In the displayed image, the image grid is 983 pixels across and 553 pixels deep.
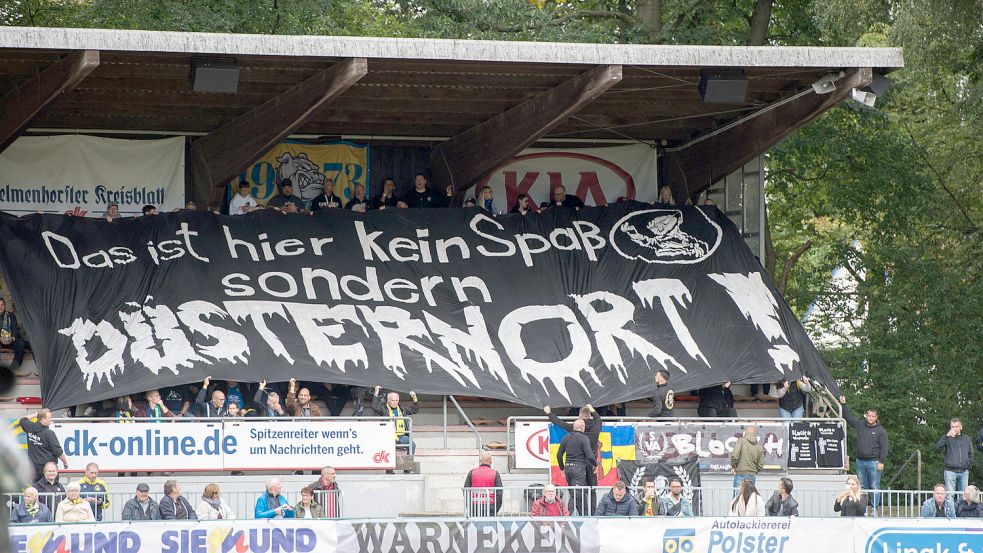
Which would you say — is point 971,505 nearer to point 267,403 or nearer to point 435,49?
point 435,49

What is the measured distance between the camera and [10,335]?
742 inches

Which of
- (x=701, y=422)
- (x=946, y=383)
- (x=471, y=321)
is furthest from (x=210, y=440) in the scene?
(x=946, y=383)

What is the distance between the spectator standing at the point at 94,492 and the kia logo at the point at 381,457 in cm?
359

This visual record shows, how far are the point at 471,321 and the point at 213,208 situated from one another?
4864 mm

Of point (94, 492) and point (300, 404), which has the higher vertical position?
point (300, 404)

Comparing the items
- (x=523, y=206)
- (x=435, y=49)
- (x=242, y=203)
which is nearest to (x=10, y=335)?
(x=242, y=203)

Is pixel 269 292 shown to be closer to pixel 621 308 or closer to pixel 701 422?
pixel 621 308

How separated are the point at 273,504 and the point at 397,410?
3843mm

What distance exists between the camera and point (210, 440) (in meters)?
16.6

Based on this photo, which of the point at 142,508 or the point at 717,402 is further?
the point at 717,402

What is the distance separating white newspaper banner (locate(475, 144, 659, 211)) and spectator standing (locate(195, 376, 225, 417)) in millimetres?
7427

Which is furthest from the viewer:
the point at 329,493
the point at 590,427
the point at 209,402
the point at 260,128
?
the point at 260,128

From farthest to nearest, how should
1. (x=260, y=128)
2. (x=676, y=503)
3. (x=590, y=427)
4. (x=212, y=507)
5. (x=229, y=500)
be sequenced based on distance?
1. (x=260, y=128)
2. (x=590, y=427)
3. (x=229, y=500)
4. (x=676, y=503)
5. (x=212, y=507)

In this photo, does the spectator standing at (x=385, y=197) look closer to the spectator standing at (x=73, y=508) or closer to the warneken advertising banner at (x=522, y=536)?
the spectator standing at (x=73, y=508)
